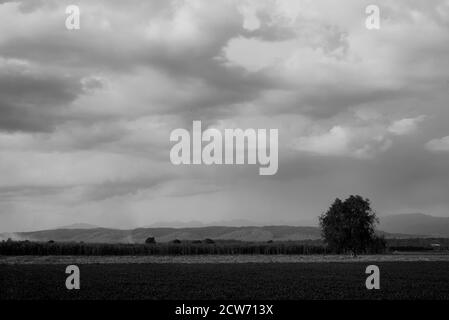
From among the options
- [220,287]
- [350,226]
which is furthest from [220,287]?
[350,226]

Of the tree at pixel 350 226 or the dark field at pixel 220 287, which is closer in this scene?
the dark field at pixel 220 287

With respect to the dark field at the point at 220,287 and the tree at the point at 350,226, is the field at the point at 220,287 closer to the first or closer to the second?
the dark field at the point at 220,287

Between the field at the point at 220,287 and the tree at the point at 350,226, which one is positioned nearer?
the field at the point at 220,287

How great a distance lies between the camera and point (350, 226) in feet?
329

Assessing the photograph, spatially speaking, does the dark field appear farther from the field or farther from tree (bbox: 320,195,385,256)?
tree (bbox: 320,195,385,256)

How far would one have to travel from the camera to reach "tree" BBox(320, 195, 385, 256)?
329 feet

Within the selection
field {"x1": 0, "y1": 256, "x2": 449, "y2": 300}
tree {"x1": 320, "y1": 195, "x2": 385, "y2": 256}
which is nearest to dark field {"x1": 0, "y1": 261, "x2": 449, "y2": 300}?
field {"x1": 0, "y1": 256, "x2": 449, "y2": 300}

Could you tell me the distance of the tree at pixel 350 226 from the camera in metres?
100

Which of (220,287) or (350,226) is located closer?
(220,287)

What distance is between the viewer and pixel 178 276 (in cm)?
4953

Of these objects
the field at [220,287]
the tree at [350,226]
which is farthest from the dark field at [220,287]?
the tree at [350,226]

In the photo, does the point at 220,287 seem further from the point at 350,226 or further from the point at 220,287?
the point at 350,226
